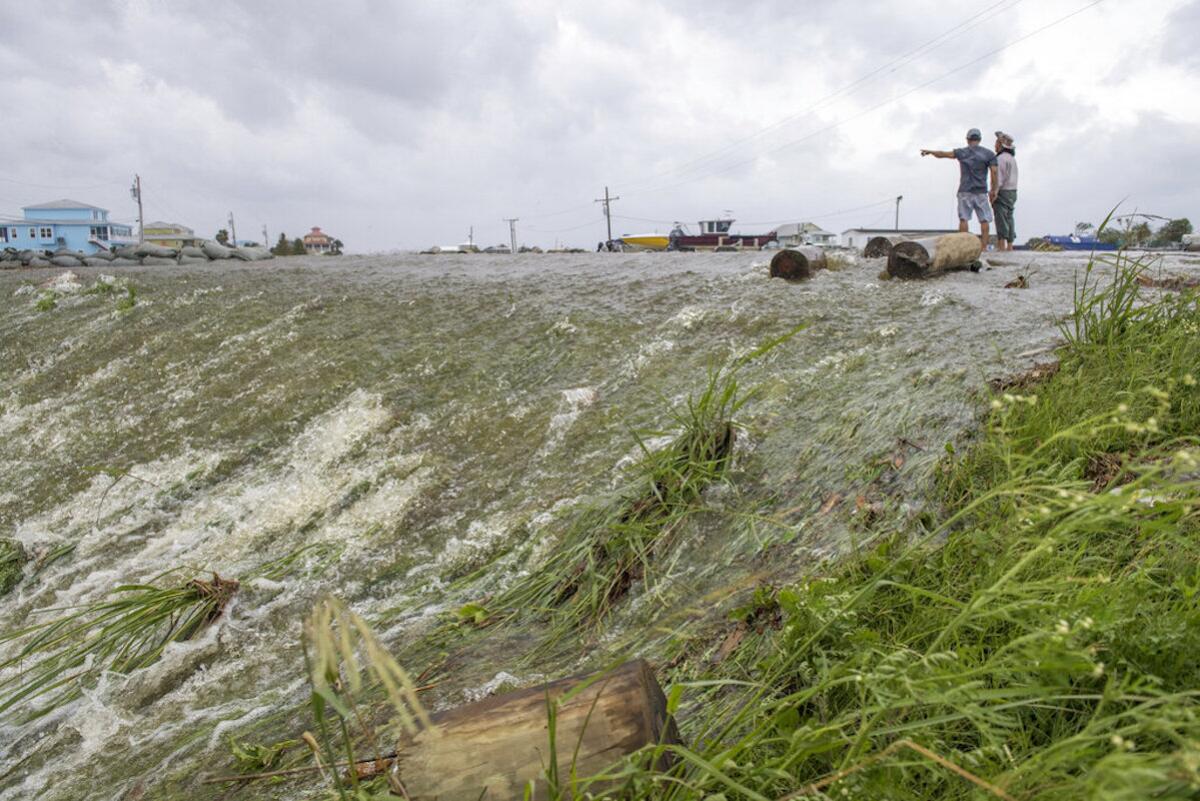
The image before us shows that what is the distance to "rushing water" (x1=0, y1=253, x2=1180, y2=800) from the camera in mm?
3084

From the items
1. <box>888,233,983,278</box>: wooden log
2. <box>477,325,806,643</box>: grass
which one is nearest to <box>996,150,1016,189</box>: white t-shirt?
<box>888,233,983,278</box>: wooden log

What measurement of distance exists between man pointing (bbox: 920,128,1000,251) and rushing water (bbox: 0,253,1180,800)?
2945 millimetres

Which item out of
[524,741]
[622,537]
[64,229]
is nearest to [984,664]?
[524,741]

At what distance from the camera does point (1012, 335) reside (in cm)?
475

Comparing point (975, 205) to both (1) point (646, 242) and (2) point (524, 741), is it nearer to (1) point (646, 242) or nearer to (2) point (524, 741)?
(2) point (524, 741)

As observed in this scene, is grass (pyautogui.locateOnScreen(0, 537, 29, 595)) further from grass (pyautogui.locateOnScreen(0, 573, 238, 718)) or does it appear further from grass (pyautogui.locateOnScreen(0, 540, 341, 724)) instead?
grass (pyautogui.locateOnScreen(0, 573, 238, 718))

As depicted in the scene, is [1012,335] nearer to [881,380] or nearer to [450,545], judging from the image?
[881,380]

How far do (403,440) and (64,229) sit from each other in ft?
252

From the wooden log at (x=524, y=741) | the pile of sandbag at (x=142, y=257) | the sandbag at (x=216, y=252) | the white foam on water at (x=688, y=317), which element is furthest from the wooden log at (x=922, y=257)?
the sandbag at (x=216, y=252)

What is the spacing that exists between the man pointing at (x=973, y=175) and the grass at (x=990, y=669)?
30.2 ft

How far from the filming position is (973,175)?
10633 millimetres

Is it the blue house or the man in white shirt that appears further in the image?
the blue house

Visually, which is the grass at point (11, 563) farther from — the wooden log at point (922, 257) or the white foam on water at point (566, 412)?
the wooden log at point (922, 257)

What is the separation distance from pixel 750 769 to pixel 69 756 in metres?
2.92
